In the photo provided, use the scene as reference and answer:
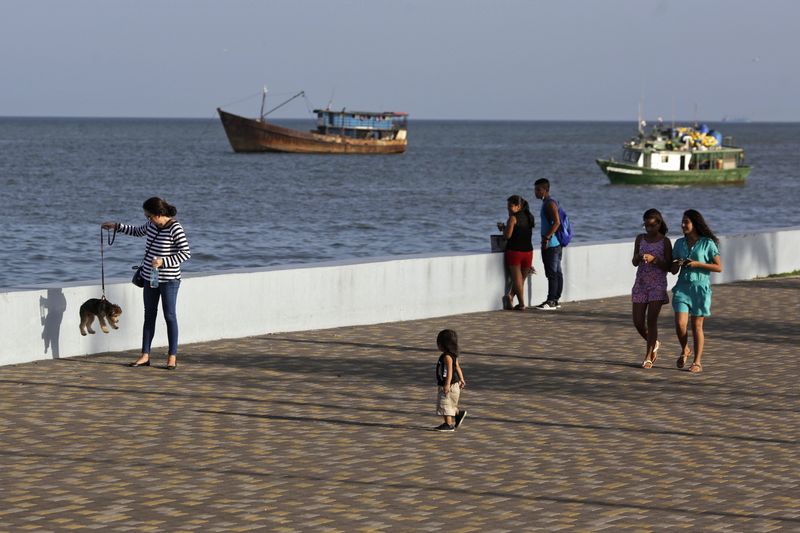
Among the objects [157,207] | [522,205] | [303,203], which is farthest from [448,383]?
[303,203]

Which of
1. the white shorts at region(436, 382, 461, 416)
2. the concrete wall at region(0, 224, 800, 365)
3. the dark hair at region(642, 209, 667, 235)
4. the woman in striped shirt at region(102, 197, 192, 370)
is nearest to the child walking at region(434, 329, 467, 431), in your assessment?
the white shorts at region(436, 382, 461, 416)

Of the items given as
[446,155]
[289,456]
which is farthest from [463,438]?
[446,155]

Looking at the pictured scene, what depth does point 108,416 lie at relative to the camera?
950cm

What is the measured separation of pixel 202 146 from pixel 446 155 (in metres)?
30.6

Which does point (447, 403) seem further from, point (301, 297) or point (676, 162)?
point (676, 162)

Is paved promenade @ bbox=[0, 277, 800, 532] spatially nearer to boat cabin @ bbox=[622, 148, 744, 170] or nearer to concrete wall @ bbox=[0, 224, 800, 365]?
concrete wall @ bbox=[0, 224, 800, 365]

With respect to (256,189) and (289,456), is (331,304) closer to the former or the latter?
(289,456)

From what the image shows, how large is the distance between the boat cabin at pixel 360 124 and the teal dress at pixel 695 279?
121912 mm

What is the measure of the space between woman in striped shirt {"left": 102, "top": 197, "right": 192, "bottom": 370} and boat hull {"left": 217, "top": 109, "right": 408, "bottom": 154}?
119 meters

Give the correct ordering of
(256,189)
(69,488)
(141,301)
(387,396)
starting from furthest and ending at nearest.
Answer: (256,189) → (141,301) → (387,396) → (69,488)

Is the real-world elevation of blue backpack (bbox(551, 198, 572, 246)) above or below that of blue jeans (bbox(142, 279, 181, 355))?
above

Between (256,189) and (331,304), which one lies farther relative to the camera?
(256,189)

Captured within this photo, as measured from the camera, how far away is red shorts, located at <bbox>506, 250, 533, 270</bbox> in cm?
1549

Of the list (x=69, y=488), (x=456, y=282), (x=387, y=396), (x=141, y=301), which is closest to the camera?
(x=69, y=488)
